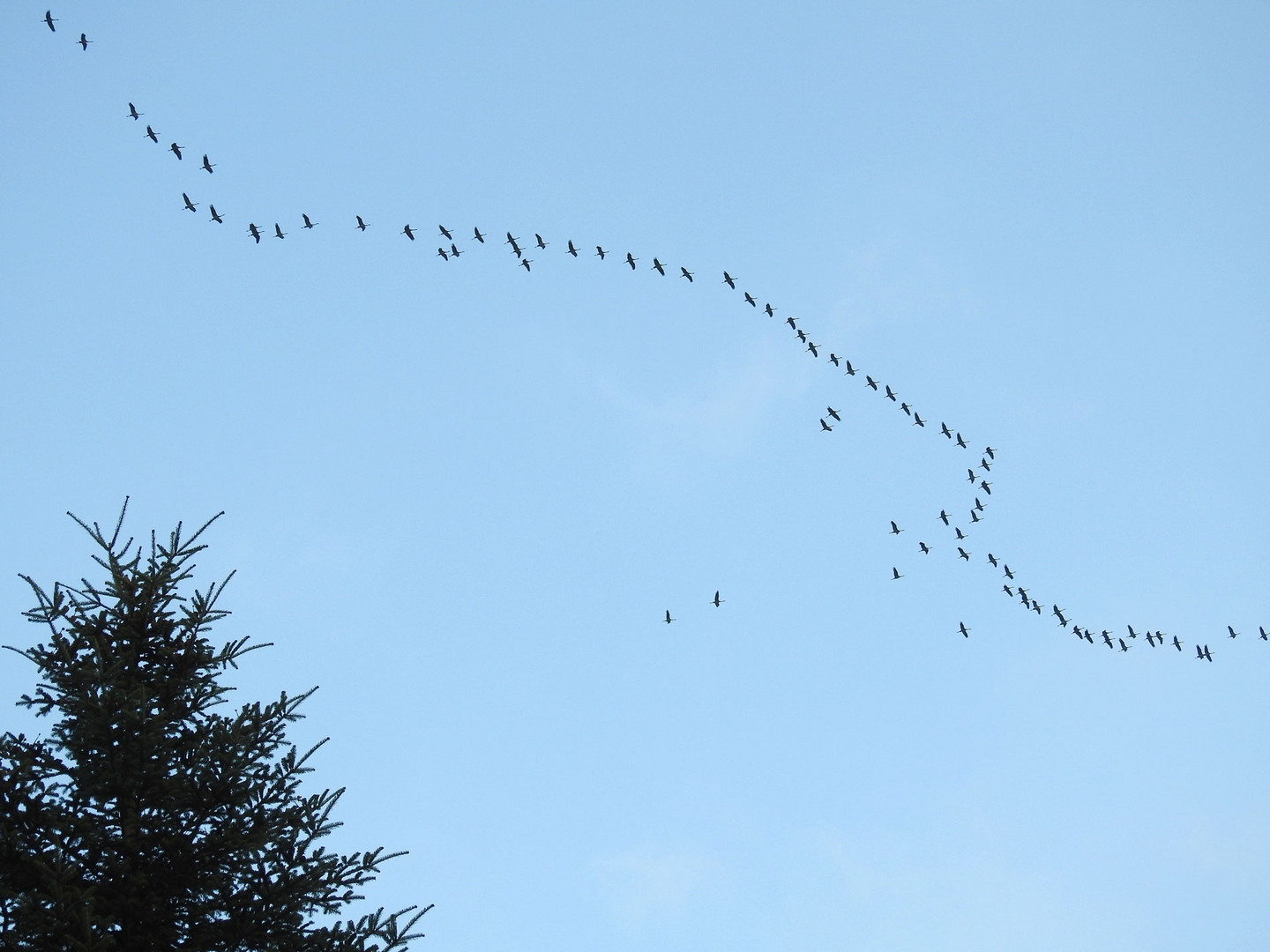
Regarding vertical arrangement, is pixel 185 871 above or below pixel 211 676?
below

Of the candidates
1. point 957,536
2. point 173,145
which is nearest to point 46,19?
point 173,145

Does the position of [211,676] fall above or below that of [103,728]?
above

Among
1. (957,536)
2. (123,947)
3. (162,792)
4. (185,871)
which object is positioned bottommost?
(123,947)

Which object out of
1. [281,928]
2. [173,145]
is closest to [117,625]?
[281,928]

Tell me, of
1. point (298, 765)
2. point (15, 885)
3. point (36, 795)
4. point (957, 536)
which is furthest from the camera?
point (957, 536)

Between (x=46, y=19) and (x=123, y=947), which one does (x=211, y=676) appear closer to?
(x=123, y=947)

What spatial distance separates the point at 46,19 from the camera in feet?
79.2

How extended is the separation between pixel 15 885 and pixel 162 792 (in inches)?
48.6

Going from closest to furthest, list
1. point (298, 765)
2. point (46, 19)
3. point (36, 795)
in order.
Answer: point (36, 795) < point (298, 765) < point (46, 19)

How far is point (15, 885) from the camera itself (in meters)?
8.45

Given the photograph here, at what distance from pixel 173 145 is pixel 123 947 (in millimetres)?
22248

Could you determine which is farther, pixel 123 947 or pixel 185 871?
pixel 185 871

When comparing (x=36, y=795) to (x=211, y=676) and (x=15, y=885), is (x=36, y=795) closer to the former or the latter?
(x=15, y=885)

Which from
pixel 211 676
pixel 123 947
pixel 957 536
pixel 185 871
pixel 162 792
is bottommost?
pixel 123 947
